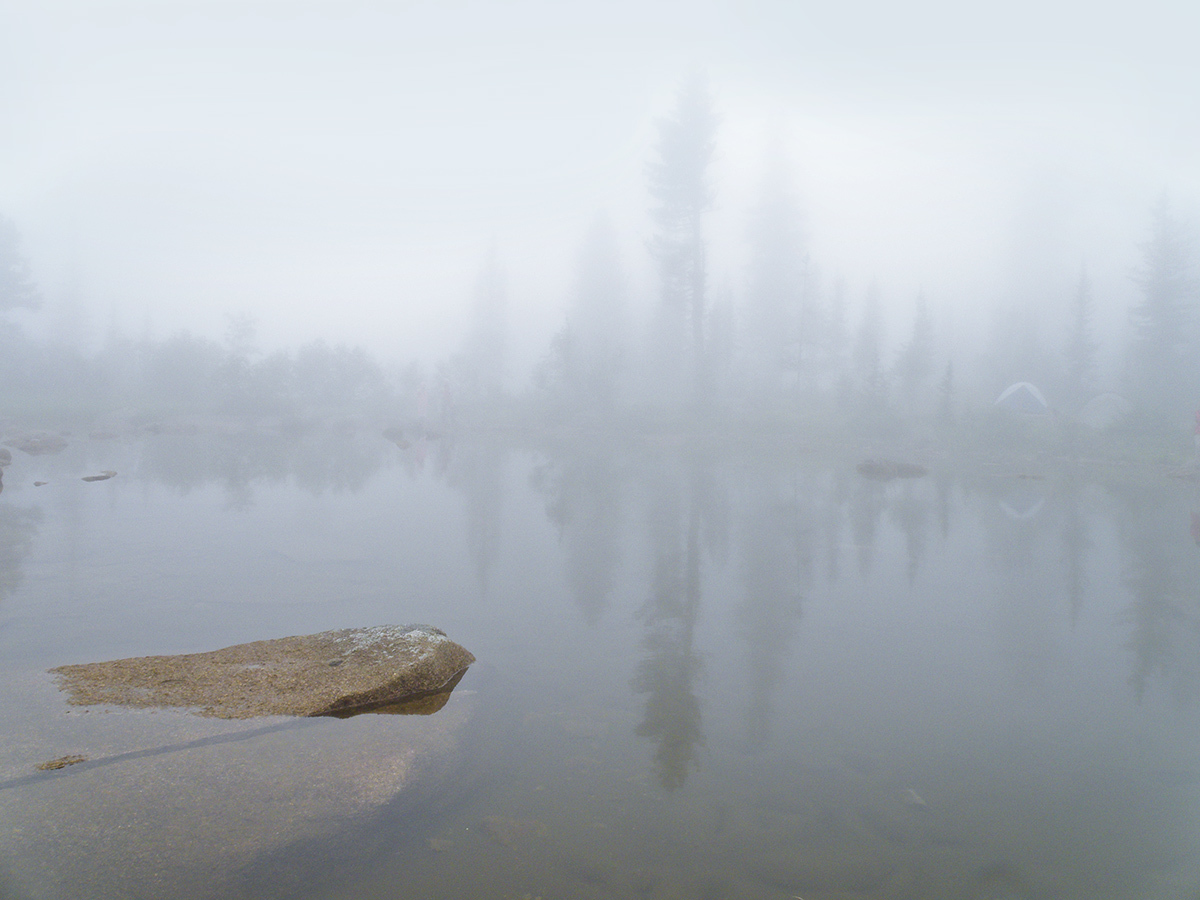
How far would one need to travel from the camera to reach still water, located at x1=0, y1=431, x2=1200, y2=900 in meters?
4.23

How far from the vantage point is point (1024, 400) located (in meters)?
44.1

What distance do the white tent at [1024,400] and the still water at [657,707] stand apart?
98.2ft

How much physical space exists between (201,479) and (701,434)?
29383mm

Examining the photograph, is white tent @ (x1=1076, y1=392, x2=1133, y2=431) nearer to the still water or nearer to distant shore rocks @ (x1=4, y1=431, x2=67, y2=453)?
the still water

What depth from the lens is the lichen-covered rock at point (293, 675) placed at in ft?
19.8

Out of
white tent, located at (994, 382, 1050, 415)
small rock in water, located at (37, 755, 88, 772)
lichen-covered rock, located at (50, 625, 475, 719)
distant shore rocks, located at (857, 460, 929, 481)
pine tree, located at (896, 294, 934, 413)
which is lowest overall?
distant shore rocks, located at (857, 460, 929, 481)

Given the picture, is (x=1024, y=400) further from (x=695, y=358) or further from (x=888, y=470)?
(x=888, y=470)

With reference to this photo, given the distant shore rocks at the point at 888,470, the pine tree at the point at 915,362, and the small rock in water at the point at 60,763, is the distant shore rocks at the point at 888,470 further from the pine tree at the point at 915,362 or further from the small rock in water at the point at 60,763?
the small rock in water at the point at 60,763

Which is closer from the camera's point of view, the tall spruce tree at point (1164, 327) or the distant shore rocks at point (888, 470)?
the distant shore rocks at point (888, 470)

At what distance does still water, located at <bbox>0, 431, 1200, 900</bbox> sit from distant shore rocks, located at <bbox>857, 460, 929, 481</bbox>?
9.38 m

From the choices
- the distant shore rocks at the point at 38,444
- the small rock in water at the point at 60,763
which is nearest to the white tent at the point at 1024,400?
the small rock in water at the point at 60,763

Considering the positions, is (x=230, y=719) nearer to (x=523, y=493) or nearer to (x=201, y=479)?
(x=523, y=493)

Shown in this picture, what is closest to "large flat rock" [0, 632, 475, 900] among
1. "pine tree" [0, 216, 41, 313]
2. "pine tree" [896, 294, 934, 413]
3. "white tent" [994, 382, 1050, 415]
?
"pine tree" [896, 294, 934, 413]

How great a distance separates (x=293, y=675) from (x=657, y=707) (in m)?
3.68
